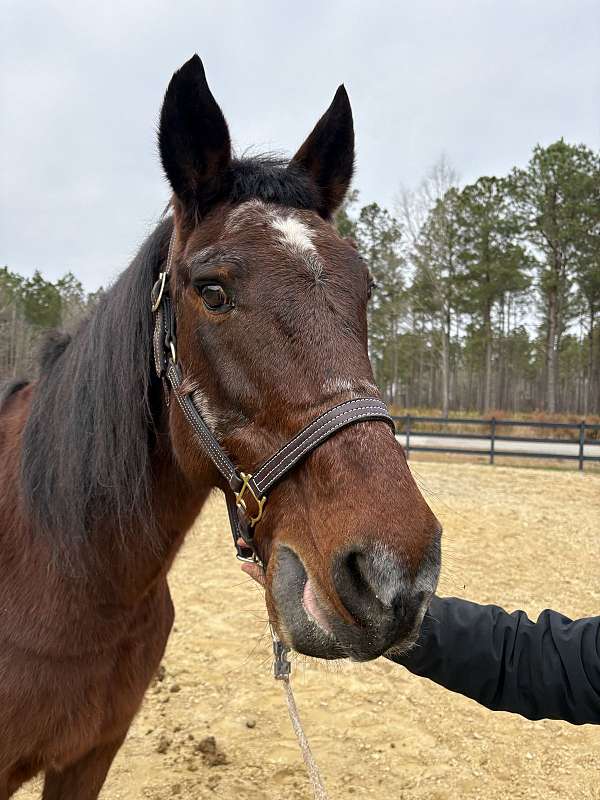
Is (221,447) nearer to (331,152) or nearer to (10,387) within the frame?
(331,152)

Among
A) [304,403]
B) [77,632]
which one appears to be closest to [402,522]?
[304,403]

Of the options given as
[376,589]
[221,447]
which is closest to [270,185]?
[221,447]

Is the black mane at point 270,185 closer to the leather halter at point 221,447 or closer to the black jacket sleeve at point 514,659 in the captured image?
the leather halter at point 221,447

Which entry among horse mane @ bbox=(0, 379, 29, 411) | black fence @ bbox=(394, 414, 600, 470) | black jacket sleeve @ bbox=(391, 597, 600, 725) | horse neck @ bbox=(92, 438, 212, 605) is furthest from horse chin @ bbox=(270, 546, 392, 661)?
black fence @ bbox=(394, 414, 600, 470)

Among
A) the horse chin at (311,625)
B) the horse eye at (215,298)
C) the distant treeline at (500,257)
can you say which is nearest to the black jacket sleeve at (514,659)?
the horse chin at (311,625)

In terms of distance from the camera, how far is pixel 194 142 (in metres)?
1.83

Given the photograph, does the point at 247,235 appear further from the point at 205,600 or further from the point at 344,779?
the point at 205,600

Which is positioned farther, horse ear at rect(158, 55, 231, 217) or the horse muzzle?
horse ear at rect(158, 55, 231, 217)

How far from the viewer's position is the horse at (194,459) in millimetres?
1329

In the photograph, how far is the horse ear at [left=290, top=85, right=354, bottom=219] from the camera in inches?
83.0

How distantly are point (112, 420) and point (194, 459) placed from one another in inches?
17.1

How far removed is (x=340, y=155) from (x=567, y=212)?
107ft

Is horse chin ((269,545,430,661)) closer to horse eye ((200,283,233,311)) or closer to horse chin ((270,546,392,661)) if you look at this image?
horse chin ((270,546,392,661))

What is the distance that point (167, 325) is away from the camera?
187cm
